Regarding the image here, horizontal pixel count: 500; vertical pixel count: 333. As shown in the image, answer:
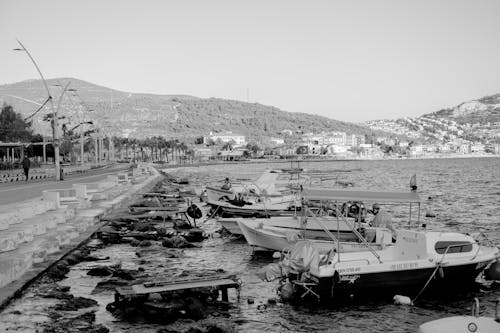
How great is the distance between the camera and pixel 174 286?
14.8 m

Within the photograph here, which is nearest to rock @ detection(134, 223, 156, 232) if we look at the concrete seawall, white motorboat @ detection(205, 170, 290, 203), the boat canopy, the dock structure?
the concrete seawall

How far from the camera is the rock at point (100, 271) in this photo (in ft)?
61.9

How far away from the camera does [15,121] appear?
85.6 metres

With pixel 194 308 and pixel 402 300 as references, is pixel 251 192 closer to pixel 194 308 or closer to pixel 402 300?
pixel 402 300

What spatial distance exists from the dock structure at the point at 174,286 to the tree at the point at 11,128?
73.6 meters

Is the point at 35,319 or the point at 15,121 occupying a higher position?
the point at 15,121

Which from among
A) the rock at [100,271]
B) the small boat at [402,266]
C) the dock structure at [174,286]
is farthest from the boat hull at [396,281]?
the rock at [100,271]

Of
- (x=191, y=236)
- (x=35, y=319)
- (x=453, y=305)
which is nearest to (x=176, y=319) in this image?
(x=35, y=319)

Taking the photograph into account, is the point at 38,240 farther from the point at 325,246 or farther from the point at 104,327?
the point at 325,246

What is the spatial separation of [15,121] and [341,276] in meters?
78.9

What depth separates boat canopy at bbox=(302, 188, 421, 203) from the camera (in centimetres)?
1906

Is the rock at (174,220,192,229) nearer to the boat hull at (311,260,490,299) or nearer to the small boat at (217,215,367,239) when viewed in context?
the small boat at (217,215,367,239)

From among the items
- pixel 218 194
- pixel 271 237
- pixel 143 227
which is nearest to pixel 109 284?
pixel 271 237

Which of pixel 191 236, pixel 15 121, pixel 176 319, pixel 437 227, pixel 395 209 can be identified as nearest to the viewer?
pixel 176 319
